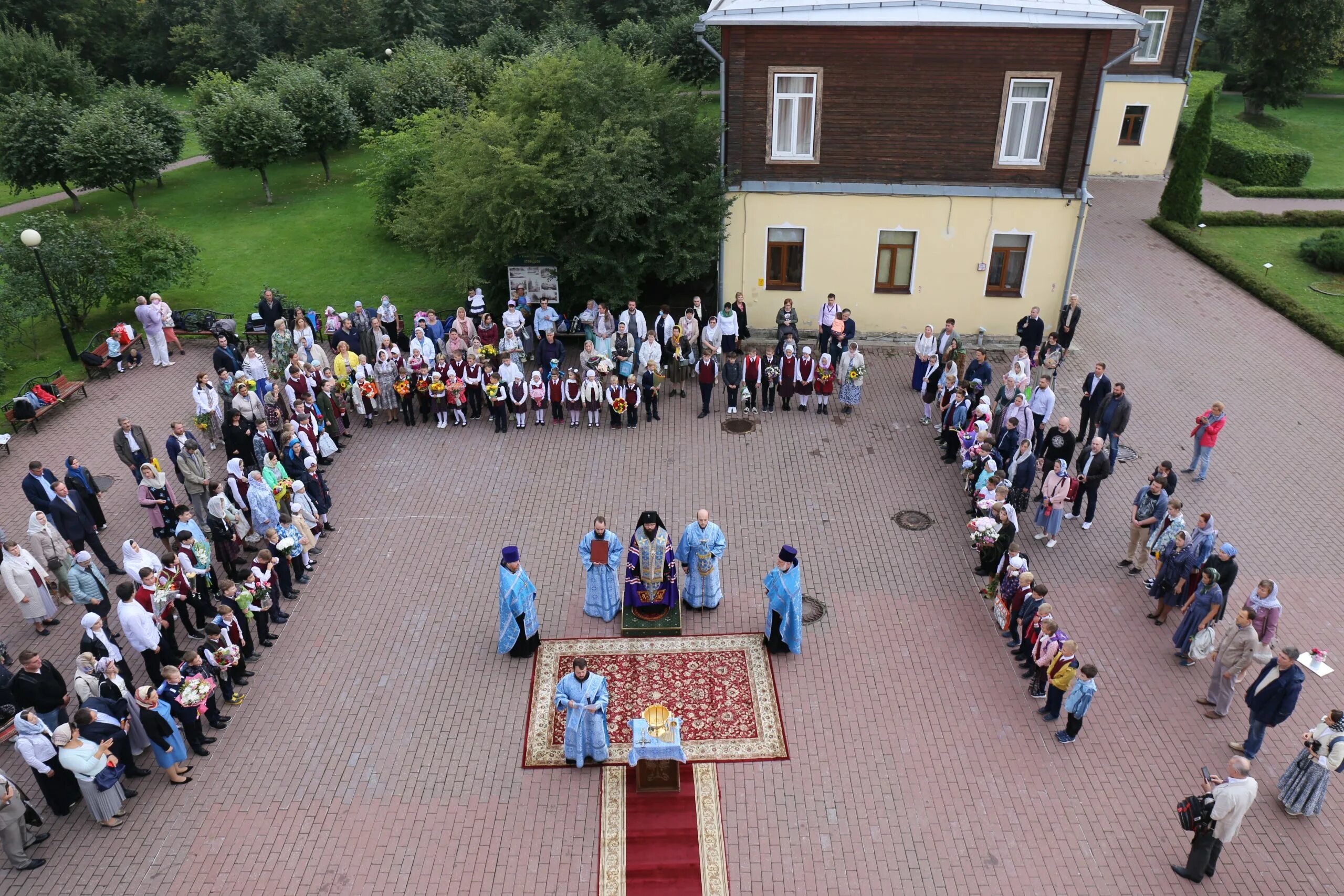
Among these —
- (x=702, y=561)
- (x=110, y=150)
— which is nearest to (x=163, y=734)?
(x=702, y=561)

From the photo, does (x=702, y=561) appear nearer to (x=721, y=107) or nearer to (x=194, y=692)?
(x=194, y=692)

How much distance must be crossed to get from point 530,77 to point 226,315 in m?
10.0

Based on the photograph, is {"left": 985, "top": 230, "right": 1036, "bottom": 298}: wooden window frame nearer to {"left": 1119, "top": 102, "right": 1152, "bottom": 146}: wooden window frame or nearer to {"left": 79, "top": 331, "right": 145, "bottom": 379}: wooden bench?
{"left": 1119, "top": 102, "right": 1152, "bottom": 146}: wooden window frame

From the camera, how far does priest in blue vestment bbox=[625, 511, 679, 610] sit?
12430mm

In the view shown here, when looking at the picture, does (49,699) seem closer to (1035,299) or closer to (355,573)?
(355,573)

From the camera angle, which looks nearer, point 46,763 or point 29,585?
point 46,763

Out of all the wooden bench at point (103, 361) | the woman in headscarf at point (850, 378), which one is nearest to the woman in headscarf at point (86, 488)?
the wooden bench at point (103, 361)

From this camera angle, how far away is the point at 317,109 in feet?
108

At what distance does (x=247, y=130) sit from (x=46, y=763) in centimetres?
2648

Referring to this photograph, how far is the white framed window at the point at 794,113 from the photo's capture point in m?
19.1

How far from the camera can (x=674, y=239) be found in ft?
64.3

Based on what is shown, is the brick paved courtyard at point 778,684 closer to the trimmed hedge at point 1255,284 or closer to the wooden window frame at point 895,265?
the wooden window frame at point 895,265

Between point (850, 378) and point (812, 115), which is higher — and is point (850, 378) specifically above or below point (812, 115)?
below

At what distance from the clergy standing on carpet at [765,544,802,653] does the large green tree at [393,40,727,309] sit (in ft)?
31.2
